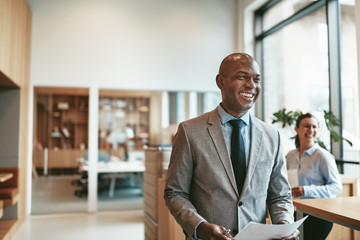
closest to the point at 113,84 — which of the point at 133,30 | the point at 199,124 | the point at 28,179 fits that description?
the point at 133,30

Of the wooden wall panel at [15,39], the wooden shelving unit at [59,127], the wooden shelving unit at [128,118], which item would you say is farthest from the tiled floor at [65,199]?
the wooden wall panel at [15,39]

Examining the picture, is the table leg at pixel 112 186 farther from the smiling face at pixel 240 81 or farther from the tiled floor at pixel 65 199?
the smiling face at pixel 240 81

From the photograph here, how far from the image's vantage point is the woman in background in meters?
2.75

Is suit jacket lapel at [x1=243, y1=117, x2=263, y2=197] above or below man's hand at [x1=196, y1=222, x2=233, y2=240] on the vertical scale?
above

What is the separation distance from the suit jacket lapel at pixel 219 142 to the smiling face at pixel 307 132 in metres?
1.91

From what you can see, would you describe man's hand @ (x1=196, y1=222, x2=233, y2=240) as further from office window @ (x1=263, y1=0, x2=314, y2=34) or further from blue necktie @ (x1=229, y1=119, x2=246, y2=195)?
office window @ (x1=263, y1=0, x2=314, y2=34)

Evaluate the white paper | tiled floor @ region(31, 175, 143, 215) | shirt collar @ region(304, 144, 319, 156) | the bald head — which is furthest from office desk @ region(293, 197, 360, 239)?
tiled floor @ region(31, 175, 143, 215)

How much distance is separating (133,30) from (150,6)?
60 cm

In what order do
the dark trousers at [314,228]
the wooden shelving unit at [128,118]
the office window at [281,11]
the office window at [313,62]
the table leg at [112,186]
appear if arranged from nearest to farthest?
the dark trousers at [314,228] → the office window at [313,62] → the office window at [281,11] → the table leg at [112,186] → the wooden shelving unit at [128,118]

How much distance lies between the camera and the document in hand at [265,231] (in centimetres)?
125

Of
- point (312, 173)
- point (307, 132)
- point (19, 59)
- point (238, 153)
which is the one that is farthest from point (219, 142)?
point (19, 59)

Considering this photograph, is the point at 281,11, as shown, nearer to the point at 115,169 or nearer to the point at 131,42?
the point at 131,42

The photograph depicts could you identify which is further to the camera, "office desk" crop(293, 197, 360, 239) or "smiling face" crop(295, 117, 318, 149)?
"smiling face" crop(295, 117, 318, 149)

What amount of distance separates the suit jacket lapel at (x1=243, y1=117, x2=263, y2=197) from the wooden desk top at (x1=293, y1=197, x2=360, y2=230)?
2.72 feet
